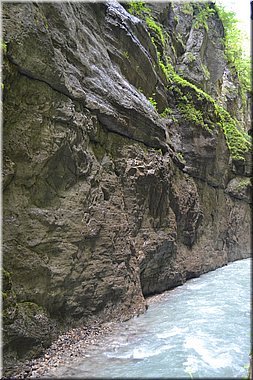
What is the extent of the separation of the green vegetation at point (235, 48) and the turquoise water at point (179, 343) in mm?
20170

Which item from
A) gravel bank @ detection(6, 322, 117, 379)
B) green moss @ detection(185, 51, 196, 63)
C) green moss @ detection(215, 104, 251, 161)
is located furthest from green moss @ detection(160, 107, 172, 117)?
gravel bank @ detection(6, 322, 117, 379)

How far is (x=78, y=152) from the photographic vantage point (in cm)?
664

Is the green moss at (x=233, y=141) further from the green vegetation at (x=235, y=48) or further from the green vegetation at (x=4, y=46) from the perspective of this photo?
the green vegetation at (x=4, y=46)

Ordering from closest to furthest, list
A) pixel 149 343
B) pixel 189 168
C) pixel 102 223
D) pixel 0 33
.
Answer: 1. pixel 0 33
2. pixel 149 343
3. pixel 102 223
4. pixel 189 168

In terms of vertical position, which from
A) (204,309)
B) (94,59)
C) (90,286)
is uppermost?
(94,59)

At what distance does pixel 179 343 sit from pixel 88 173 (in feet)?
12.5

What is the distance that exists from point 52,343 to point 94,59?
6.22 metres

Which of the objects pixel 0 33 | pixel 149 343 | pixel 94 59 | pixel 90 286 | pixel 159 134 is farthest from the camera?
pixel 159 134

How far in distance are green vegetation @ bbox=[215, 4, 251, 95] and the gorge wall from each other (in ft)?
41.0

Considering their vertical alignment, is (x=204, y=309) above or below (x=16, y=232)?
below

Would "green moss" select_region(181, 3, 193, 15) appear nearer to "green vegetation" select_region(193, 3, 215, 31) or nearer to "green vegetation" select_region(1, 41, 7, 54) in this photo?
"green vegetation" select_region(193, 3, 215, 31)

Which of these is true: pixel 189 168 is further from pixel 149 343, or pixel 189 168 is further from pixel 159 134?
pixel 149 343

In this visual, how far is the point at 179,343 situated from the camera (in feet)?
17.9

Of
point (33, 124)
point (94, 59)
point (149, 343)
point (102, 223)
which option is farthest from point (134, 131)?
point (149, 343)
